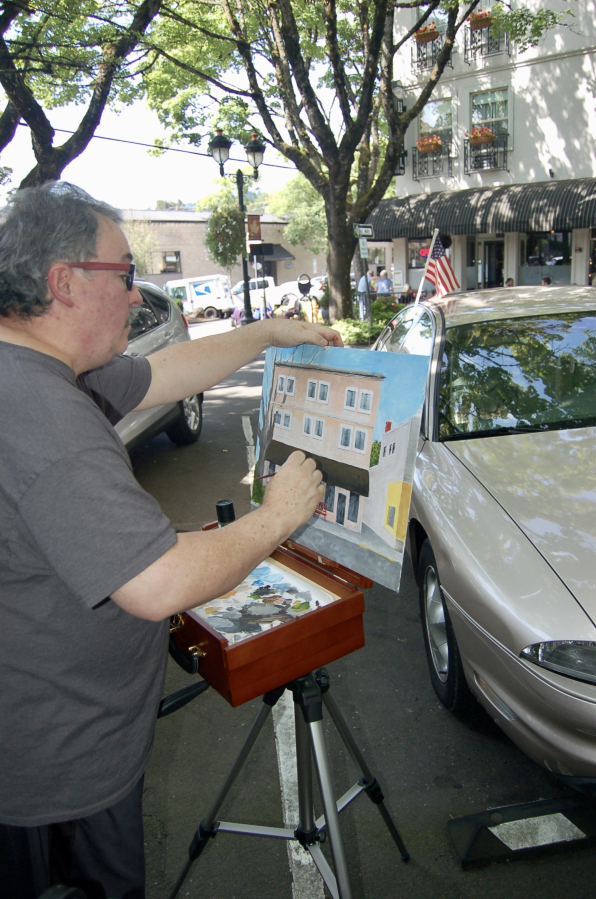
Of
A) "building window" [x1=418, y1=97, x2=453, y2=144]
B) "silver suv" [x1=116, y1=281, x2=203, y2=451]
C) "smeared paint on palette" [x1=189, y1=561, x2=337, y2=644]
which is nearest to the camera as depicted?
"smeared paint on palette" [x1=189, y1=561, x2=337, y2=644]

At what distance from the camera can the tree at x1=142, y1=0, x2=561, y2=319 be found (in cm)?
1086

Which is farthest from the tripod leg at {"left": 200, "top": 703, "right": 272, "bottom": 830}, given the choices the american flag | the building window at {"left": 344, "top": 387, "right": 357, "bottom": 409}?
the american flag

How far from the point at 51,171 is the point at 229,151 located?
7164 mm

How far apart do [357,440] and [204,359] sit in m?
0.64

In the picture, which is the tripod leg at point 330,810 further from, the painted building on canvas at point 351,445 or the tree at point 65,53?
the tree at point 65,53

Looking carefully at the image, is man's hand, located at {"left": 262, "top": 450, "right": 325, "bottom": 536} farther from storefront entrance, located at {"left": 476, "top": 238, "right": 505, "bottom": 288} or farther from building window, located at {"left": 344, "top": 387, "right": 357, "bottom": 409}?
storefront entrance, located at {"left": 476, "top": 238, "right": 505, "bottom": 288}

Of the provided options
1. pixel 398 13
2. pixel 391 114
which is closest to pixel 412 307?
pixel 391 114

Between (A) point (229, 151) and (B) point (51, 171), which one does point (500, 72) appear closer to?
(A) point (229, 151)

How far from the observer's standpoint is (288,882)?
2.21m

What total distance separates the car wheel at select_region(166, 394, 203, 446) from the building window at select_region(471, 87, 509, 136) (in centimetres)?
1611

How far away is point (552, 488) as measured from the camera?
2566 mm

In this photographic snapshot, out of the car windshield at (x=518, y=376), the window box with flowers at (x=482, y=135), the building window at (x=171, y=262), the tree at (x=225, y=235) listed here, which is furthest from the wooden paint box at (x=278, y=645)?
the building window at (x=171, y=262)

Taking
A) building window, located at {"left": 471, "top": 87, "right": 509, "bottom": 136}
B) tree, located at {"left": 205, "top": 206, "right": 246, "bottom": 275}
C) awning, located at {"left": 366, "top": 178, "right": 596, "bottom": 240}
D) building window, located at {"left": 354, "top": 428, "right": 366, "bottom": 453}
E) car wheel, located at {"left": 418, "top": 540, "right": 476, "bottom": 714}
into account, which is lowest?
car wheel, located at {"left": 418, "top": 540, "right": 476, "bottom": 714}

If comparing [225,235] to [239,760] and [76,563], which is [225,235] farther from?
[76,563]
